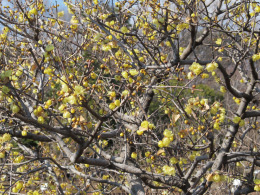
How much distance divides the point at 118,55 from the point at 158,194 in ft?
7.52

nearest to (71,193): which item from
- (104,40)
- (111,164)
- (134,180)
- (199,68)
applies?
(134,180)

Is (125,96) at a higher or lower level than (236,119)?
higher

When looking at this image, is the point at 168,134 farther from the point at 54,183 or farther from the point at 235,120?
the point at 54,183

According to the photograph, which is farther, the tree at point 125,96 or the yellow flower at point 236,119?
the yellow flower at point 236,119

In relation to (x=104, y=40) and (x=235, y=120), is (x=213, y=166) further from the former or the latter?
(x=104, y=40)

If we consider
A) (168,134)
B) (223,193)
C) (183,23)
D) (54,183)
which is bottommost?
(223,193)

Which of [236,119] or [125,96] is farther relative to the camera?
[236,119]

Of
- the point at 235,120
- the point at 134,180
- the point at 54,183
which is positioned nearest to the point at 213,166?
the point at 235,120

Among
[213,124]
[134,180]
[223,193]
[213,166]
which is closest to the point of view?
[213,124]

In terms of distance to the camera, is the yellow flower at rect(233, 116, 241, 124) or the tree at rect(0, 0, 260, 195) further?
the yellow flower at rect(233, 116, 241, 124)

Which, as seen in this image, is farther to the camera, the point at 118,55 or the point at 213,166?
the point at 118,55

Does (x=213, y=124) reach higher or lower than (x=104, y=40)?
lower

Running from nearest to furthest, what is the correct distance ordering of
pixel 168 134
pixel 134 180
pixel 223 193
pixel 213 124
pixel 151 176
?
pixel 168 134 → pixel 213 124 → pixel 151 176 → pixel 134 180 → pixel 223 193

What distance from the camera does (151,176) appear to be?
8.33ft
